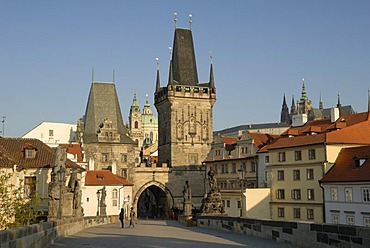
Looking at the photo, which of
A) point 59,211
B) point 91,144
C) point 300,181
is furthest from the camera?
point 91,144

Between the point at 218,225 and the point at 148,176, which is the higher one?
the point at 148,176

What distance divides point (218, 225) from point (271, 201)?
24.2 metres

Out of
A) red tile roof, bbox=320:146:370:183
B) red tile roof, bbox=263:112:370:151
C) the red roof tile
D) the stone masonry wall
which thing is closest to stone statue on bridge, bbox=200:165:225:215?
the stone masonry wall

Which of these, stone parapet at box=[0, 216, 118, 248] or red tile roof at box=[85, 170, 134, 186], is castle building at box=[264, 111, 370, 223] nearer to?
red tile roof at box=[85, 170, 134, 186]

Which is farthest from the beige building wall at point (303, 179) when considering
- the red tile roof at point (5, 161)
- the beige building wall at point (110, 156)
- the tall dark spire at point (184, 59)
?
the tall dark spire at point (184, 59)

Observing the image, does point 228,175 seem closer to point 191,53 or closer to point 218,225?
point 191,53

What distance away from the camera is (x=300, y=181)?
145 ft

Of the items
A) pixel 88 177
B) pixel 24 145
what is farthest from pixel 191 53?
pixel 24 145

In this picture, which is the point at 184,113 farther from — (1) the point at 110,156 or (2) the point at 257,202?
(2) the point at 257,202

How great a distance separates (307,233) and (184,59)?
6674 centimetres

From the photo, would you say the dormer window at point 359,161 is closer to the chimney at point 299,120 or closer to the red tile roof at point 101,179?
the red tile roof at point 101,179

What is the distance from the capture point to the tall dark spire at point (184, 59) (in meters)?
77.4

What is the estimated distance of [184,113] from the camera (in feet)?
246

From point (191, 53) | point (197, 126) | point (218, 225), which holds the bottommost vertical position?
point (218, 225)
